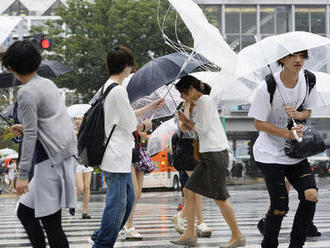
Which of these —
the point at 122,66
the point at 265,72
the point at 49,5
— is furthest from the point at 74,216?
the point at 49,5

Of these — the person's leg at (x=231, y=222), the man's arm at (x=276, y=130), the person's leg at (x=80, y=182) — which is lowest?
the person's leg at (x=80, y=182)

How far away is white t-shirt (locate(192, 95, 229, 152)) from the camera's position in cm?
715

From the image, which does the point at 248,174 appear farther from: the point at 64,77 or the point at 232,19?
the point at 64,77

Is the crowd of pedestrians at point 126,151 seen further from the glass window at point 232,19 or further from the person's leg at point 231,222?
the glass window at point 232,19

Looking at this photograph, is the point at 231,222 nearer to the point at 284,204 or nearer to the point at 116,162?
the point at 284,204

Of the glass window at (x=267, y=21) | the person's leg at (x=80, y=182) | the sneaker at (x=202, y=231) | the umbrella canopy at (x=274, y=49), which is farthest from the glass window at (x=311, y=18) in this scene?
the umbrella canopy at (x=274, y=49)

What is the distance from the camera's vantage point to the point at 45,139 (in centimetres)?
479

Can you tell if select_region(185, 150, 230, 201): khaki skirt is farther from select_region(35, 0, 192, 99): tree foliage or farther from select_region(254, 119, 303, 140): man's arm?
select_region(35, 0, 192, 99): tree foliage

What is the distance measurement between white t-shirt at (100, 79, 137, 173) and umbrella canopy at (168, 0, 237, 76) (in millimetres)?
1146

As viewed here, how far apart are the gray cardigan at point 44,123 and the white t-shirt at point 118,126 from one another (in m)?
1.08

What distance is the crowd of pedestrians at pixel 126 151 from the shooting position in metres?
4.78

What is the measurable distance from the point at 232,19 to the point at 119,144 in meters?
45.7

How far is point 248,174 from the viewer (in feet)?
162

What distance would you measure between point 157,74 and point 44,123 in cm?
272
